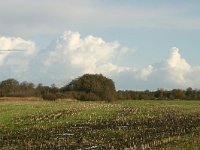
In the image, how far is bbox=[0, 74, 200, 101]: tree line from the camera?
3826 inches

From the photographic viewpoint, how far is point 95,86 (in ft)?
323

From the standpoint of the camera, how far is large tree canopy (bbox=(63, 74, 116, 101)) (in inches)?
3846

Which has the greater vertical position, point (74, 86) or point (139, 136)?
point (74, 86)

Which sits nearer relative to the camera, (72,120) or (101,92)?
(72,120)

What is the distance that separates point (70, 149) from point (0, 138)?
812 centimetres

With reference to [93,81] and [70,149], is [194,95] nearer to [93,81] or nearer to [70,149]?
[93,81]

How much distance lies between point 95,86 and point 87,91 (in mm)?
2307

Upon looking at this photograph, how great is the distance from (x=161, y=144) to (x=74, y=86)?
83.0m

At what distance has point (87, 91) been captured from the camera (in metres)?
99.4

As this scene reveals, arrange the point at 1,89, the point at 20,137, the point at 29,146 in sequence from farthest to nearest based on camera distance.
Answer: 1. the point at 1,89
2. the point at 20,137
3. the point at 29,146

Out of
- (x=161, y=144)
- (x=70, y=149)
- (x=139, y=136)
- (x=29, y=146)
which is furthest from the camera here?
(x=139, y=136)

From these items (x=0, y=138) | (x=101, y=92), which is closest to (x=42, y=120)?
(x=0, y=138)

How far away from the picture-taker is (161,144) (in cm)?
2005

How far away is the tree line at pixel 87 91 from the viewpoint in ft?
319
